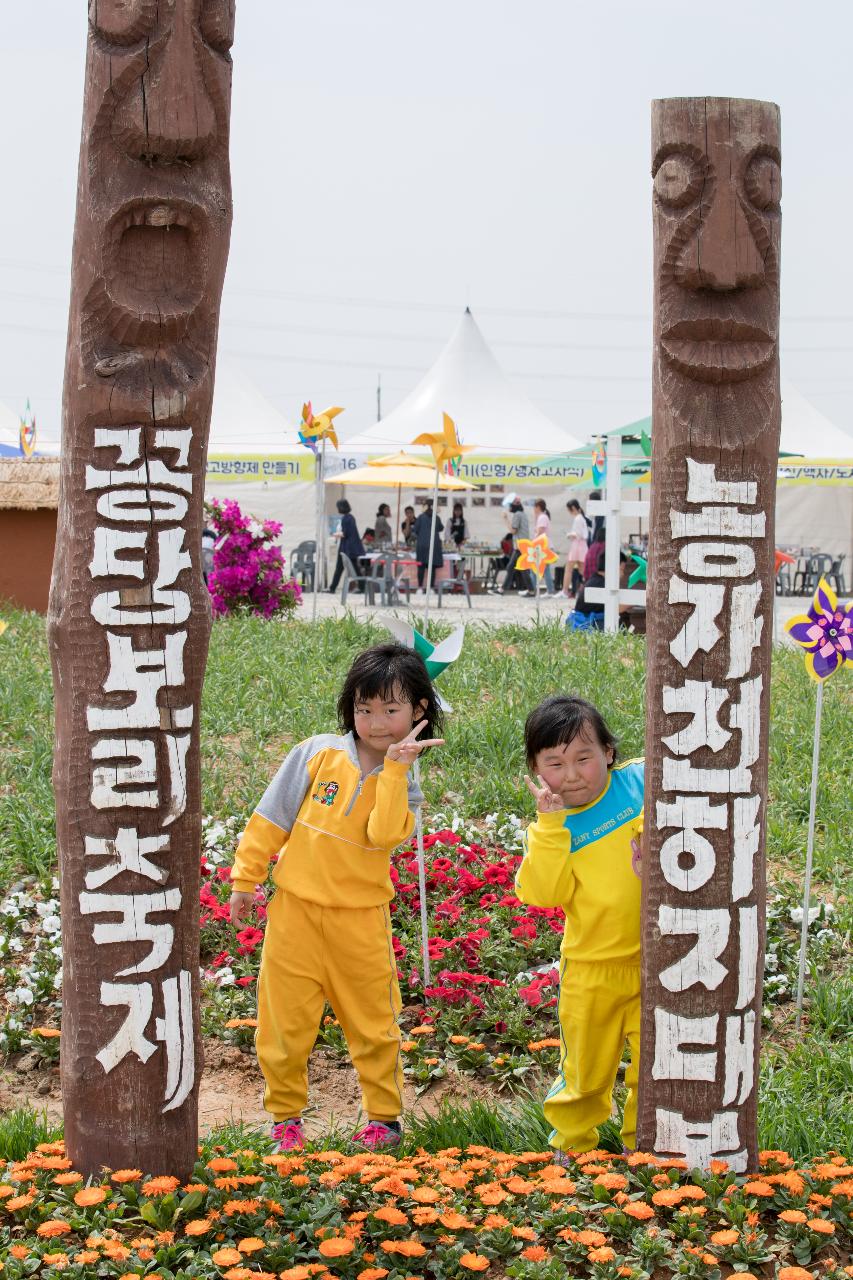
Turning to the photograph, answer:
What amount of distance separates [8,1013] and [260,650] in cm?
419

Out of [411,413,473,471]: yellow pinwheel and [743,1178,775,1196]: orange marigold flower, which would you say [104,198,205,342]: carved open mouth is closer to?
[743,1178,775,1196]: orange marigold flower

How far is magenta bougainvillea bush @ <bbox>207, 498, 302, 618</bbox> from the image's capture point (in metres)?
11.3

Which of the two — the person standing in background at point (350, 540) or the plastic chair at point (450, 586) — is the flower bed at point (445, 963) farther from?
the person standing in background at point (350, 540)

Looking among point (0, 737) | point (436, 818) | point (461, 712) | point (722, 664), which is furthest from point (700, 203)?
point (0, 737)

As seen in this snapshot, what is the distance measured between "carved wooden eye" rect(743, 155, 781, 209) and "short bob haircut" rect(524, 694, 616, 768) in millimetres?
1241

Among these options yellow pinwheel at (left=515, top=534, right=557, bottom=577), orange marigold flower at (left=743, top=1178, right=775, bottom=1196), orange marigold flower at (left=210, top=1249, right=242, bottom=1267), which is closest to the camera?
orange marigold flower at (left=210, top=1249, right=242, bottom=1267)

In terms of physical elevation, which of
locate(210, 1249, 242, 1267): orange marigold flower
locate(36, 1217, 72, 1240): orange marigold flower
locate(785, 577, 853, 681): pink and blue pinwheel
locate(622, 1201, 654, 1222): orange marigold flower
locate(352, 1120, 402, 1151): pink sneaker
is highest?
locate(785, 577, 853, 681): pink and blue pinwheel

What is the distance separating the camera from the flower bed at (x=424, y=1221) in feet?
8.61

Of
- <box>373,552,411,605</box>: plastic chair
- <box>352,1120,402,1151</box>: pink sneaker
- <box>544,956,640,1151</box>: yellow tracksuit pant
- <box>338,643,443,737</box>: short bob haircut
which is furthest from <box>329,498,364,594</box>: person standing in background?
<box>544,956,640,1151</box>: yellow tracksuit pant

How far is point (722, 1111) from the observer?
3.10 metres

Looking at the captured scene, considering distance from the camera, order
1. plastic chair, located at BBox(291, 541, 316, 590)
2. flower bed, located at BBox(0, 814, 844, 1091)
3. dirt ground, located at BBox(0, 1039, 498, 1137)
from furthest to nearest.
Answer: plastic chair, located at BBox(291, 541, 316, 590) → flower bed, located at BBox(0, 814, 844, 1091) → dirt ground, located at BBox(0, 1039, 498, 1137)

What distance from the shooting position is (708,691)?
310 cm

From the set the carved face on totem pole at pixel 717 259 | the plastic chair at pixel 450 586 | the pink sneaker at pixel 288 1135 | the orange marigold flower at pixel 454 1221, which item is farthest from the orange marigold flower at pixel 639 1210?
the plastic chair at pixel 450 586

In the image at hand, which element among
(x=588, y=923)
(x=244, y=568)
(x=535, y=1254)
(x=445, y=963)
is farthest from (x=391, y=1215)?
(x=244, y=568)
